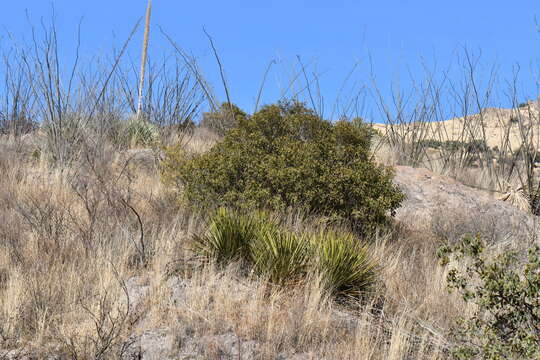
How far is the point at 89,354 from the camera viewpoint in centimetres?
464

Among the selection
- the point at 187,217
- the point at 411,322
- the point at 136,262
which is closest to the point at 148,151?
the point at 187,217

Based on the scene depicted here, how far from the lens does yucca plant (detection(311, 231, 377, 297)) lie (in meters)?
6.02

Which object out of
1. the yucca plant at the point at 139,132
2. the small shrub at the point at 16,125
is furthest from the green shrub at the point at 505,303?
the small shrub at the point at 16,125

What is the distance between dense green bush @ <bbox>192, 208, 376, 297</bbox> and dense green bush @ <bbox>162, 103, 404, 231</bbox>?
1.56m

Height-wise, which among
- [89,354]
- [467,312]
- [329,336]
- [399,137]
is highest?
[399,137]

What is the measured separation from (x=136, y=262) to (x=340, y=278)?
214 centimetres

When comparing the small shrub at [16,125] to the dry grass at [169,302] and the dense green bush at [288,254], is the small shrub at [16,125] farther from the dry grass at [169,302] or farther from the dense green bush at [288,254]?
the dense green bush at [288,254]

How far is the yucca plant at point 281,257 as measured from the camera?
5992 mm

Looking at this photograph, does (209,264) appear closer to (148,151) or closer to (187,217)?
(187,217)

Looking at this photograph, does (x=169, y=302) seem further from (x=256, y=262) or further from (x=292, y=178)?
(x=292, y=178)

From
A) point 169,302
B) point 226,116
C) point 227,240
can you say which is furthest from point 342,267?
point 226,116

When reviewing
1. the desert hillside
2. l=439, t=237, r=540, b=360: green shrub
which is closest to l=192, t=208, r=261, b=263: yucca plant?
l=439, t=237, r=540, b=360: green shrub

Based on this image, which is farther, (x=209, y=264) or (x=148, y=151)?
(x=148, y=151)

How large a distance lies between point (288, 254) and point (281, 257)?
9 centimetres
